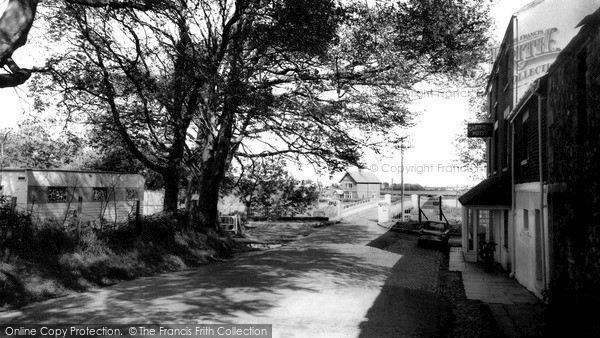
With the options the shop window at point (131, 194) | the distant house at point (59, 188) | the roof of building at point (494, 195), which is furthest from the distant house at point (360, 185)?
the roof of building at point (494, 195)

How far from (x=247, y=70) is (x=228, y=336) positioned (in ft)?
33.9

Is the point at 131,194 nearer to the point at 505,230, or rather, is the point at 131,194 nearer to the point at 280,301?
the point at 280,301

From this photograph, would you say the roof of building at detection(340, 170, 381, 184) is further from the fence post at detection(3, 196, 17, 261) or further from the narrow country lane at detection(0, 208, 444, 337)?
the fence post at detection(3, 196, 17, 261)

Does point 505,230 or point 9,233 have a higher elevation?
point 9,233

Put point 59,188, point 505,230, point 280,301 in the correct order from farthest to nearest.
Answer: point 59,188
point 505,230
point 280,301

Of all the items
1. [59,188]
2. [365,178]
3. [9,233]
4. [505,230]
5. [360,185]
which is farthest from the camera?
[360,185]

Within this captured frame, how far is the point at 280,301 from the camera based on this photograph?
9.71 metres

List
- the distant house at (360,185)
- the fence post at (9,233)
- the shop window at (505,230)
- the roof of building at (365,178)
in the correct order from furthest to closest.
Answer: the roof of building at (365,178) < the distant house at (360,185) < the shop window at (505,230) < the fence post at (9,233)

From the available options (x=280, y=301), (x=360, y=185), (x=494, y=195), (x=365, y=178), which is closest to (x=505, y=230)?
(x=494, y=195)

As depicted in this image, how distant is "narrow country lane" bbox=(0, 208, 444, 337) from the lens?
804 centimetres

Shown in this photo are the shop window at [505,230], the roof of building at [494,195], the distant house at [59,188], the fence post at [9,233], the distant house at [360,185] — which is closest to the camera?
the fence post at [9,233]

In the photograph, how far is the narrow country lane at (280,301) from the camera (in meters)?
8.04

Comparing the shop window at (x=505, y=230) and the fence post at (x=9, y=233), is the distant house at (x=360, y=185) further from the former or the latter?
the fence post at (x=9, y=233)

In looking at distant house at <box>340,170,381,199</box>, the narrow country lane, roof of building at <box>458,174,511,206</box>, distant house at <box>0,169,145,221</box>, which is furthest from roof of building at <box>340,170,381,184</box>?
the narrow country lane
